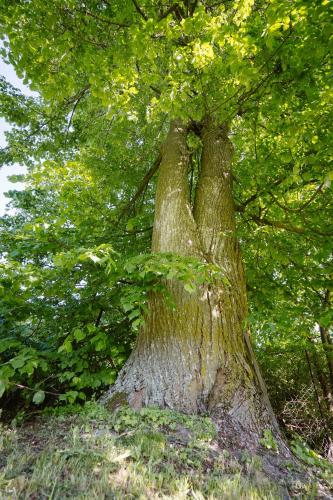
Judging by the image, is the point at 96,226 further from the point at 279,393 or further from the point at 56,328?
the point at 279,393

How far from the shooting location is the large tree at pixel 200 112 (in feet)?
8.21

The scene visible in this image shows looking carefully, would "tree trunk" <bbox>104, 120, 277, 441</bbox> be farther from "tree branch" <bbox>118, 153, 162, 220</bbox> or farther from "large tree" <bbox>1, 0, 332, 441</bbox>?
"tree branch" <bbox>118, 153, 162, 220</bbox>

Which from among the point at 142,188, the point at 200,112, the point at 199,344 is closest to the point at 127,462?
the point at 199,344

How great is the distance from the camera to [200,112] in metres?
3.82

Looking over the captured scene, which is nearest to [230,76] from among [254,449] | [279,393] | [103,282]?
[103,282]

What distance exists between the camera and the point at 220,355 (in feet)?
8.73

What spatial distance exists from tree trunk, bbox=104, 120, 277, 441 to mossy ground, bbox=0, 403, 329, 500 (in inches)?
9.5

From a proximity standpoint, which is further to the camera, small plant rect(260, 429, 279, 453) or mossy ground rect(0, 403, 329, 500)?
small plant rect(260, 429, 279, 453)

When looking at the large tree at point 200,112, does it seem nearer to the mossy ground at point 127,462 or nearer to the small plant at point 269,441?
the small plant at point 269,441

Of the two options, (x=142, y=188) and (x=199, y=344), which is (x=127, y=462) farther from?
(x=142, y=188)

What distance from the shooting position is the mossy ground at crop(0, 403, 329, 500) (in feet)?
4.75

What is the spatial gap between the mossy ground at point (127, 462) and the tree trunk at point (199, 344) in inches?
9.5

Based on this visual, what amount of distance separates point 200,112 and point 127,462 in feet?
12.9

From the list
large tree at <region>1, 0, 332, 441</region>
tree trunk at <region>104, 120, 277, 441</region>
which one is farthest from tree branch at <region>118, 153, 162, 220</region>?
tree trunk at <region>104, 120, 277, 441</region>
